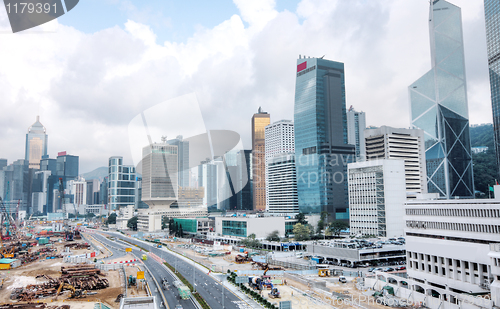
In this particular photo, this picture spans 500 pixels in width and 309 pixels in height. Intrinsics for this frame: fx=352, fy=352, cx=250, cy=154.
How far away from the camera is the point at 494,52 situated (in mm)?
120938

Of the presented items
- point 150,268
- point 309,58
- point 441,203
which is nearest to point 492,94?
point 309,58

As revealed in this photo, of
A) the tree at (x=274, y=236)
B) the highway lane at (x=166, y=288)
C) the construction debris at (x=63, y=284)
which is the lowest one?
the highway lane at (x=166, y=288)

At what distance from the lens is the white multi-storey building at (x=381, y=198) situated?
91137mm

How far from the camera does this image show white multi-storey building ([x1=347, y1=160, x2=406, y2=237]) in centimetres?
9114

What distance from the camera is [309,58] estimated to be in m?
141

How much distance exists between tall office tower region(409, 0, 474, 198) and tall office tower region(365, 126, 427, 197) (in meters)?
26.7

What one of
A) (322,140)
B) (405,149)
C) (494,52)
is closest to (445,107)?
(494,52)

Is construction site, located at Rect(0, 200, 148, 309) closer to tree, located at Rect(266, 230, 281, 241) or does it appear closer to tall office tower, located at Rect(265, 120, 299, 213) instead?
tree, located at Rect(266, 230, 281, 241)

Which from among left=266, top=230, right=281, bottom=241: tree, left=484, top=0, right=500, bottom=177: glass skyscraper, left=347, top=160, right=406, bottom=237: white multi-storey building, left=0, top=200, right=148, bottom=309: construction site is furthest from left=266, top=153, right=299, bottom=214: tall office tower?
left=0, top=200, right=148, bottom=309: construction site

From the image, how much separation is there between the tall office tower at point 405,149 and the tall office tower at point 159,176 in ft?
257

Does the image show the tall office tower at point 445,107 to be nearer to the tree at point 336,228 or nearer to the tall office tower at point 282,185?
the tall office tower at point 282,185

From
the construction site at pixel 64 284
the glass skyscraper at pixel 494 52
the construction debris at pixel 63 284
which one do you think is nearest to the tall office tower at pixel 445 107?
the glass skyscraper at pixel 494 52

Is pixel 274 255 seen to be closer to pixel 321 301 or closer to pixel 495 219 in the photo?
pixel 321 301

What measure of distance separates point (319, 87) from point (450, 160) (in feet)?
216
